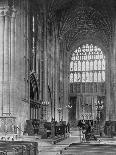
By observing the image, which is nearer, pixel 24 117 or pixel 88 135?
pixel 88 135

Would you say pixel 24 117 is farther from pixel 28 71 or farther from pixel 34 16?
pixel 34 16

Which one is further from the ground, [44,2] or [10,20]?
[44,2]

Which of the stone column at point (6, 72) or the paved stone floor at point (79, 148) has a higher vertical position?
the stone column at point (6, 72)

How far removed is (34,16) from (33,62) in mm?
5192

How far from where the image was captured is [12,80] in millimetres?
29938

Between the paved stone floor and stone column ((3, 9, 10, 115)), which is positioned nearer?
the paved stone floor

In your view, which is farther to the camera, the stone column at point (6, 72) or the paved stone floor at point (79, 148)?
the stone column at point (6, 72)

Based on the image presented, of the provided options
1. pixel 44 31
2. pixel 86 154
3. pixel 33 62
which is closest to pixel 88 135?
pixel 33 62

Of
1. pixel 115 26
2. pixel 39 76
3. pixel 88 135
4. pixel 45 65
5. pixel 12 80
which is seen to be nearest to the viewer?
pixel 88 135

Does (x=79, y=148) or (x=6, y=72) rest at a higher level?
(x=6, y=72)

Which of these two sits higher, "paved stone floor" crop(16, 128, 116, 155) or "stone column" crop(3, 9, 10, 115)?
"stone column" crop(3, 9, 10, 115)

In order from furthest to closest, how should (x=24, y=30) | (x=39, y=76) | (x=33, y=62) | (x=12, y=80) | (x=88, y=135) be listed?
(x=39, y=76) → (x=33, y=62) → (x=24, y=30) → (x=12, y=80) → (x=88, y=135)

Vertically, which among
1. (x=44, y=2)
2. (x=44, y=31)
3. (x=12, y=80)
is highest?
(x=44, y=2)

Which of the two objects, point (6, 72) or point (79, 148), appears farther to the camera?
point (6, 72)
